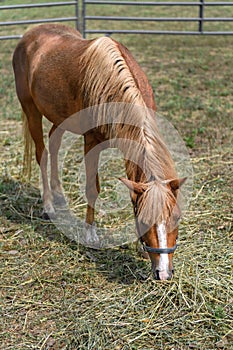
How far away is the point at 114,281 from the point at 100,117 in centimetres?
112

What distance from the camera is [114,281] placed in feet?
11.5

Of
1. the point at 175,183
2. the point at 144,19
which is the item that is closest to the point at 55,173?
the point at 175,183

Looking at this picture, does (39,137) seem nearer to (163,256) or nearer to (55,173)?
(55,173)

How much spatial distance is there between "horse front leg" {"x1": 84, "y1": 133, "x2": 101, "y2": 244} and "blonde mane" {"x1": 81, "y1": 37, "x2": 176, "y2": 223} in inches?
9.9

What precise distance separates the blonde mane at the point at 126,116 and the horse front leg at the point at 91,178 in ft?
0.83

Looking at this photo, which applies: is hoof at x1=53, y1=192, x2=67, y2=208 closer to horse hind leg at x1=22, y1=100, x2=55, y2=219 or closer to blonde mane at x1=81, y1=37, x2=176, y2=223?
horse hind leg at x1=22, y1=100, x2=55, y2=219

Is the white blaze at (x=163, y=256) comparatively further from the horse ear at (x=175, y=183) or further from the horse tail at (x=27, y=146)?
the horse tail at (x=27, y=146)

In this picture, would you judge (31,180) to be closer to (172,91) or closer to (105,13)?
(172,91)

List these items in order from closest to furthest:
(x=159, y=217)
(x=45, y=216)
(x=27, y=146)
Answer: (x=159, y=217) → (x=45, y=216) → (x=27, y=146)

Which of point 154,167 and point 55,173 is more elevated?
point 154,167

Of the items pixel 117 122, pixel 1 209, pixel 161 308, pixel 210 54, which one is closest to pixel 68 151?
pixel 1 209

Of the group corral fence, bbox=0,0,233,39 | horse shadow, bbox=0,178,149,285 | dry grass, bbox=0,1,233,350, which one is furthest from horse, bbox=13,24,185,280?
corral fence, bbox=0,0,233,39

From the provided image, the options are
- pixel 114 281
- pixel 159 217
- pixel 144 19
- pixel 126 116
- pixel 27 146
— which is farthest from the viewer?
pixel 144 19

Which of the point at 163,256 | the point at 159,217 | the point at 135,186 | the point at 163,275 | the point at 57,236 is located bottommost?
the point at 57,236
